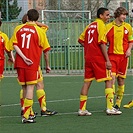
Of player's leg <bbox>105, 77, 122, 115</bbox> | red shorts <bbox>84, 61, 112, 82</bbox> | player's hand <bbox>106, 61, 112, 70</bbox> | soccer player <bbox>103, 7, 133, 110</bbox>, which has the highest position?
soccer player <bbox>103, 7, 133, 110</bbox>

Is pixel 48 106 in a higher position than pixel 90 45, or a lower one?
lower

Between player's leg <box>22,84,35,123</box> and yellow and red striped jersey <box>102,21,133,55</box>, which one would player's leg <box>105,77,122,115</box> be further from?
player's leg <box>22,84,35,123</box>

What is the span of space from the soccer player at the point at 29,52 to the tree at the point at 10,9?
18.9m

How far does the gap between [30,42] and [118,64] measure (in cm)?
231

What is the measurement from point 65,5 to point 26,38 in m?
24.2

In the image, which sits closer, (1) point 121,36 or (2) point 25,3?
(1) point 121,36

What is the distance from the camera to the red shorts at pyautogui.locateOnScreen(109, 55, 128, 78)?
1260 centimetres

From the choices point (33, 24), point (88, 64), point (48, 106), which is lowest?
point (48, 106)

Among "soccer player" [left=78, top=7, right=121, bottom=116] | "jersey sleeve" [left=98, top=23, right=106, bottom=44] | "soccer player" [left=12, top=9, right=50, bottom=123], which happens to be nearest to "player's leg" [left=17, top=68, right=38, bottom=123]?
"soccer player" [left=12, top=9, right=50, bottom=123]

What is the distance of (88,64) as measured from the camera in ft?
40.0

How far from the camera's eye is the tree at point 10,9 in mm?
30422

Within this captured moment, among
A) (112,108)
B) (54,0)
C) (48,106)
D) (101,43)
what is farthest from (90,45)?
(54,0)

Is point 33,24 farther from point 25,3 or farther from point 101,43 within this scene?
point 25,3

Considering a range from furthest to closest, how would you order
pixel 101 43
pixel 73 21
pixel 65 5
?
pixel 65 5, pixel 73 21, pixel 101 43
